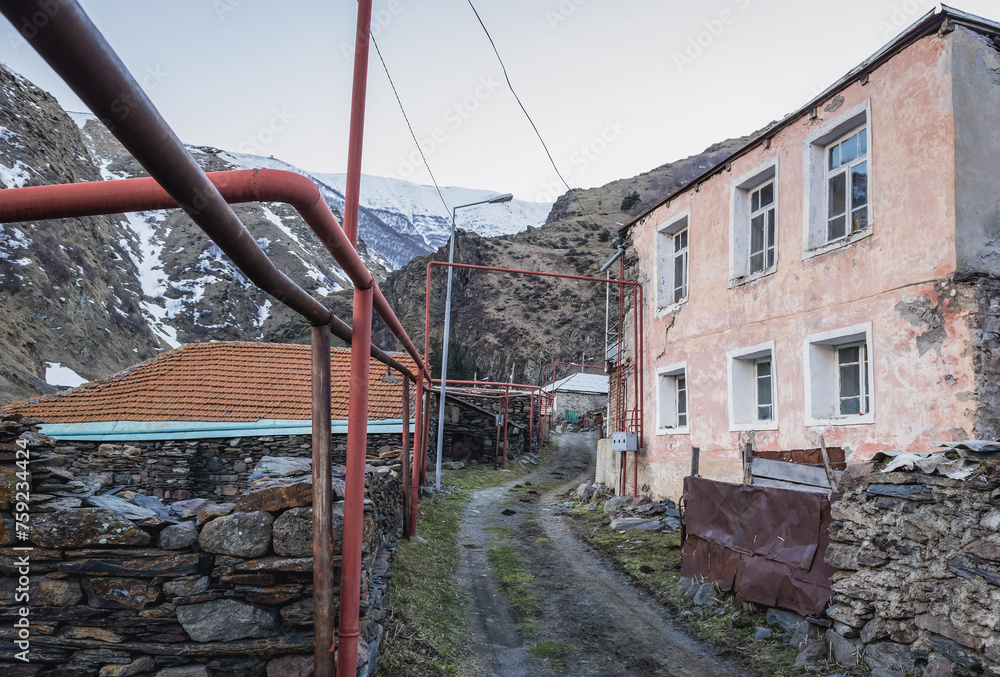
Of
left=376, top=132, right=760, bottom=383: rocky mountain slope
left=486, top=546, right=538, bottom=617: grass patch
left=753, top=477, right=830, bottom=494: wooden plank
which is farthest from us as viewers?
left=376, top=132, right=760, bottom=383: rocky mountain slope

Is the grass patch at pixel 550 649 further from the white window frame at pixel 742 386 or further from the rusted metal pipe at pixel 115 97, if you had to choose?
the white window frame at pixel 742 386

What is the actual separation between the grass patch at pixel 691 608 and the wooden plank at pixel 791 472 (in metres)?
1.47

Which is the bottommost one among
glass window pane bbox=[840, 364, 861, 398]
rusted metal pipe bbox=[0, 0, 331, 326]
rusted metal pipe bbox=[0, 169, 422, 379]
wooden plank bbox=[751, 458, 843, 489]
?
wooden plank bbox=[751, 458, 843, 489]

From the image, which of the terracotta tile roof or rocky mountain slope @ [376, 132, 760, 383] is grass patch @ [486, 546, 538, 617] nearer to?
the terracotta tile roof

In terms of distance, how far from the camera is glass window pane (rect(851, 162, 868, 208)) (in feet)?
28.7

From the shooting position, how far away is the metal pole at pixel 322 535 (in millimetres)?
3516

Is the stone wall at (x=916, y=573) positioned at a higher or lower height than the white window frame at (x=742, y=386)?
lower

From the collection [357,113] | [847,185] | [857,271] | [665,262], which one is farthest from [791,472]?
[665,262]

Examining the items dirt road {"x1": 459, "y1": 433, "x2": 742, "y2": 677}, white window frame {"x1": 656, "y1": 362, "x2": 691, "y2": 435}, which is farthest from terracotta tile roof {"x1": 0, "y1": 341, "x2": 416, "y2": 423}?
white window frame {"x1": 656, "y1": 362, "x2": 691, "y2": 435}

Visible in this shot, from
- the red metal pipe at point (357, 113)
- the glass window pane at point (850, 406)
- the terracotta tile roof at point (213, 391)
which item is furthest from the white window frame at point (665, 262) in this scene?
the red metal pipe at point (357, 113)

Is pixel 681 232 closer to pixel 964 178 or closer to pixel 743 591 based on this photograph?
pixel 964 178

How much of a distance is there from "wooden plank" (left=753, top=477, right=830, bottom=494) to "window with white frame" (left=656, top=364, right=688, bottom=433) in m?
6.29

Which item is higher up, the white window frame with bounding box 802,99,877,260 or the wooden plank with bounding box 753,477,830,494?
the white window frame with bounding box 802,99,877,260

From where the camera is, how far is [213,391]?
574 inches
